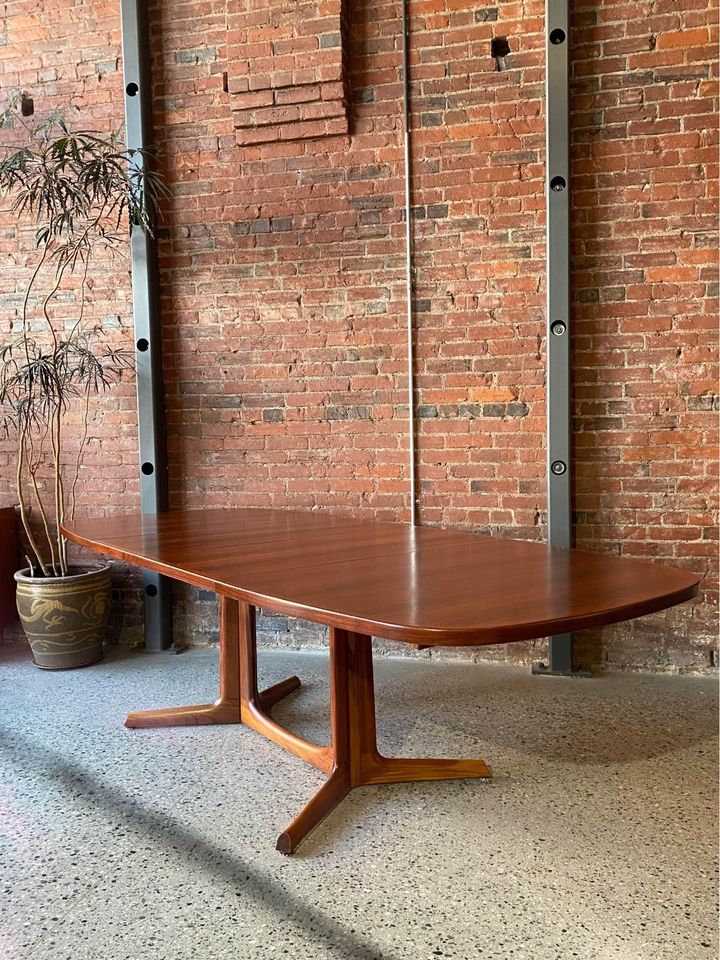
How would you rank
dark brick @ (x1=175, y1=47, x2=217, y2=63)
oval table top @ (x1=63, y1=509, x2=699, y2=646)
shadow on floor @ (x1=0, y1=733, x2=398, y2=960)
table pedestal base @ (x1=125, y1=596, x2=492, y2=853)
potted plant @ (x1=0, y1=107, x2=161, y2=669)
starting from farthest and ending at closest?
1. dark brick @ (x1=175, y1=47, x2=217, y2=63)
2. potted plant @ (x1=0, y1=107, x2=161, y2=669)
3. table pedestal base @ (x1=125, y1=596, x2=492, y2=853)
4. shadow on floor @ (x1=0, y1=733, x2=398, y2=960)
5. oval table top @ (x1=63, y1=509, x2=699, y2=646)

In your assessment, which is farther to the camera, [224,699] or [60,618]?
[60,618]

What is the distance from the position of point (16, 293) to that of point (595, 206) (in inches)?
120

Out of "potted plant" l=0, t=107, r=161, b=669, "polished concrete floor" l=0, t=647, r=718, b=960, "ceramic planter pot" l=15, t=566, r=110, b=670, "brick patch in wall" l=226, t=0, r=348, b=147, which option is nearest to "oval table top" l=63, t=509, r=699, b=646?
"polished concrete floor" l=0, t=647, r=718, b=960

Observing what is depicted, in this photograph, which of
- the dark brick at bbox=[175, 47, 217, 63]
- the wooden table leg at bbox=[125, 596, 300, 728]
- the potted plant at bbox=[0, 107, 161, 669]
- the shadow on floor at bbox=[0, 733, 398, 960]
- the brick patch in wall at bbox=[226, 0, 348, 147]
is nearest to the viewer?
the shadow on floor at bbox=[0, 733, 398, 960]

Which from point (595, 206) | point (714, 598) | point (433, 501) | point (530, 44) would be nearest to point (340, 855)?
point (433, 501)

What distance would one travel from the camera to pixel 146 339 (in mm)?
3834

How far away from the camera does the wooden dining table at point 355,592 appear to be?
1541mm

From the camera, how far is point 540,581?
183cm

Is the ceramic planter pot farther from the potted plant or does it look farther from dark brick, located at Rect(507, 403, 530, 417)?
dark brick, located at Rect(507, 403, 530, 417)

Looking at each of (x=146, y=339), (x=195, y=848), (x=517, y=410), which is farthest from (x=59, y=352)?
(x=195, y=848)

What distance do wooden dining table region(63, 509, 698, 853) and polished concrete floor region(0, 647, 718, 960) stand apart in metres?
0.09

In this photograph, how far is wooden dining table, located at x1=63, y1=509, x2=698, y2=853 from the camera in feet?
5.06

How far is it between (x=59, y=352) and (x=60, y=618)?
1.30 m

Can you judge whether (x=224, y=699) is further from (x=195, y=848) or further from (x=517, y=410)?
(x=517, y=410)
